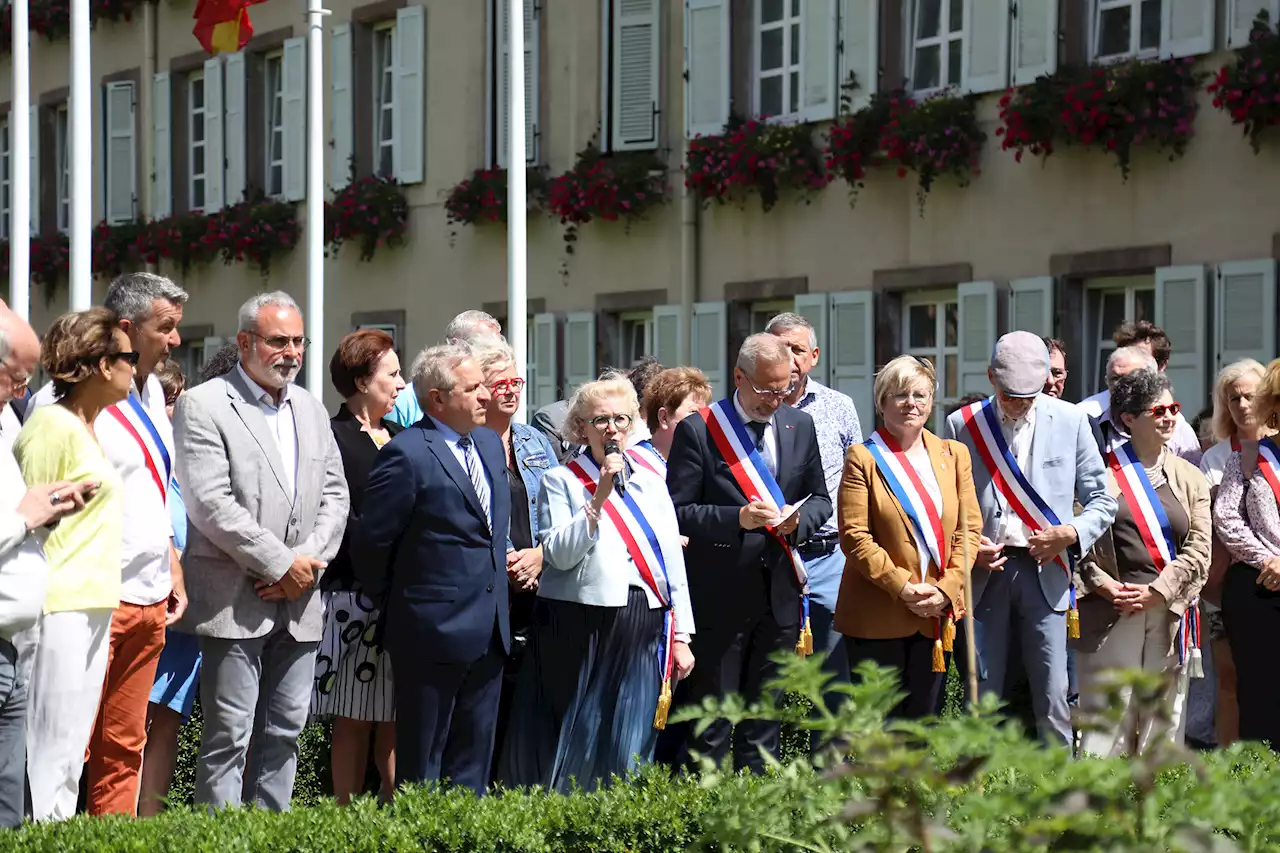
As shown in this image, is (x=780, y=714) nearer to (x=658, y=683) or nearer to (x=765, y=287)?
(x=658, y=683)

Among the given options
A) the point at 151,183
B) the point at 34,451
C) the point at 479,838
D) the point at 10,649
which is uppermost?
the point at 151,183

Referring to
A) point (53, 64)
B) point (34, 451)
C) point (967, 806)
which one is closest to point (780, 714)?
point (967, 806)

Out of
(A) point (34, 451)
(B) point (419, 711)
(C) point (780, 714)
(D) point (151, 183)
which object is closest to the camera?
(C) point (780, 714)

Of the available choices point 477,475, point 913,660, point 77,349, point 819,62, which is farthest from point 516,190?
point 77,349

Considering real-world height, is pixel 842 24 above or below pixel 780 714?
above

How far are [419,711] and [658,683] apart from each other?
34.4 inches

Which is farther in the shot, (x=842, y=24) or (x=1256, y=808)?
(x=842, y=24)

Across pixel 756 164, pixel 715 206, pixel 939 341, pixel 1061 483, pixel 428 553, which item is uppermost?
pixel 756 164

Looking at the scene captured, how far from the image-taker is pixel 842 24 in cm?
1619

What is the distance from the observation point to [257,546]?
642cm

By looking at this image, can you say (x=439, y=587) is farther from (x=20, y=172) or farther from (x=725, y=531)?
(x=20, y=172)

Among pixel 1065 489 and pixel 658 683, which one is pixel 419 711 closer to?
pixel 658 683

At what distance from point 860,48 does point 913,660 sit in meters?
9.19

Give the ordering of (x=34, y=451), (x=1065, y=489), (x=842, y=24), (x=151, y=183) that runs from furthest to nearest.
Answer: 1. (x=151, y=183)
2. (x=842, y=24)
3. (x=1065, y=489)
4. (x=34, y=451)
